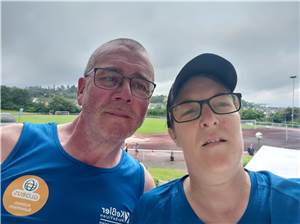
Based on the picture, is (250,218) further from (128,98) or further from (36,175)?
(36,175)

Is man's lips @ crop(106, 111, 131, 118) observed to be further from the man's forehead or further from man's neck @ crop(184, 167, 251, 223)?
man's neck @ crop(184, 167, 251, 223)

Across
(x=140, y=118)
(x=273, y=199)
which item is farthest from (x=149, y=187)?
(x=273, y=199)

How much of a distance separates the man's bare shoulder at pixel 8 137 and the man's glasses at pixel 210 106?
66 centimetres

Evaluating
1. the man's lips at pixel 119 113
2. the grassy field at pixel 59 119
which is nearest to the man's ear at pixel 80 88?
the grassy field at pixel 59 119

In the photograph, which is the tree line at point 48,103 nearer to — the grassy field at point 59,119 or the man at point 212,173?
the grassy field at point 59,119

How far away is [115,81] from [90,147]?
29 centimetres

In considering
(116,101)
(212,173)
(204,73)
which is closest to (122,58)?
(116,101)

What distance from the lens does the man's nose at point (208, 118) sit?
743mm

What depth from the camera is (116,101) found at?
0.97 m

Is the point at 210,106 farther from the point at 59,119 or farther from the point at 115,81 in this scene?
the point at 59,119

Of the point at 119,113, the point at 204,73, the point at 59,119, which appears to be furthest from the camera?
the point at 59,119

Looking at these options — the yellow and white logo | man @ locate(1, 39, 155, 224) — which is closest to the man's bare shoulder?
man @ locate(1, 39, 155, 224)

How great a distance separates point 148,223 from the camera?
0.78 m

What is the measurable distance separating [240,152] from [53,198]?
2.16 ft
